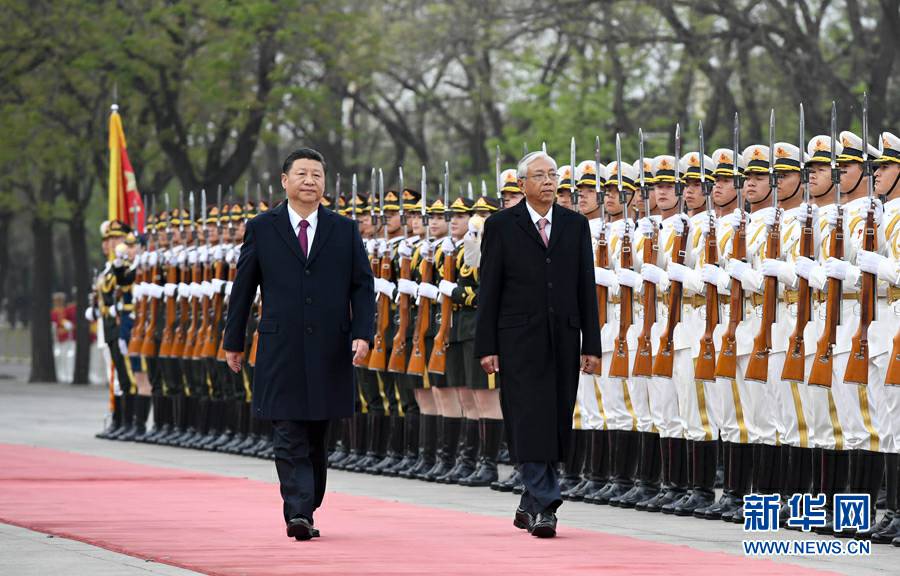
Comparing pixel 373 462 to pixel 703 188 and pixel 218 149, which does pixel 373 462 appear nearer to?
pixel 703 188

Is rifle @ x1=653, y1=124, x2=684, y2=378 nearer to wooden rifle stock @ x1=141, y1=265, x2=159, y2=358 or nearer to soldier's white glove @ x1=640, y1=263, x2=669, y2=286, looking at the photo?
soldier's white glove @ x1=640, y1=263, x2=669, y2=286

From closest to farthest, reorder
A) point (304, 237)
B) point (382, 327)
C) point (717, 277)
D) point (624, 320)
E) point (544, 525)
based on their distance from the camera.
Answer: point (544, 525) < point (304, 237) < point (717, 277) < point (624, 320) < point (382, 327)

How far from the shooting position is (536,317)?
33.8 feet

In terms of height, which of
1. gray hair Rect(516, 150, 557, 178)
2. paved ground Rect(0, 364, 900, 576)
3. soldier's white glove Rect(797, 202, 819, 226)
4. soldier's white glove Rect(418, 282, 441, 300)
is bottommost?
paved ground Rect(0, 364, 900, 576)

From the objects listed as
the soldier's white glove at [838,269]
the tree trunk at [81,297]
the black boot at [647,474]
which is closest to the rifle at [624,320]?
the black boot at [647,474]

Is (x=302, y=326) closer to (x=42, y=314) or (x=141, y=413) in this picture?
(x=141, y=413)

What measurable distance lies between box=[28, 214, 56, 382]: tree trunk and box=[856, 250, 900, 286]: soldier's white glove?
2793 cm

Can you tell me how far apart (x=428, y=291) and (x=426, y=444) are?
→ 50.9 inches

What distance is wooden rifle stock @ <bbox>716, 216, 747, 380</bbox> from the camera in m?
11.4

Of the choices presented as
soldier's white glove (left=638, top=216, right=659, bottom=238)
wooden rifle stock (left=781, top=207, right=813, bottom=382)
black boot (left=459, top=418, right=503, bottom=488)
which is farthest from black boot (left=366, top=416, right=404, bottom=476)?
wooden rifle stock (left=781, top=207, right=813, bottom=382)

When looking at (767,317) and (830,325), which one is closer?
(830,325)

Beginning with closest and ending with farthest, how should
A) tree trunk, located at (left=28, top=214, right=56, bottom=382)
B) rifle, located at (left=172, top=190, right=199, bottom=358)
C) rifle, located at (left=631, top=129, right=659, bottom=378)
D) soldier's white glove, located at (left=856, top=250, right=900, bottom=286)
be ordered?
soldier's white glove, located at (left=856, top=250, right=900, bottom=286) < rifle, located at (left=631, top=129, right=659, bottom=378) < rifle, located at (left=172, top=190, right=199, bottom=358) < tree trunk, located at (left=28, top=214, right=56, bottom=382)

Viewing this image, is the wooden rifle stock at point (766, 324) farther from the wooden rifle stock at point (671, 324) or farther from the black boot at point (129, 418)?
the black boot at point (129, 418)

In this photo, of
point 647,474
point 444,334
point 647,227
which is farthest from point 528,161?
point 444,334
